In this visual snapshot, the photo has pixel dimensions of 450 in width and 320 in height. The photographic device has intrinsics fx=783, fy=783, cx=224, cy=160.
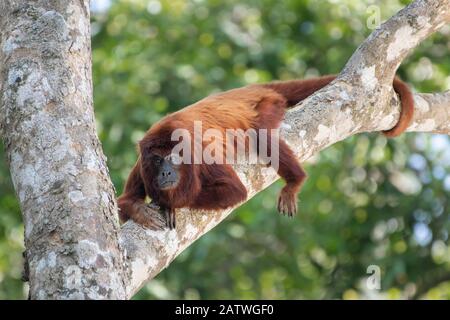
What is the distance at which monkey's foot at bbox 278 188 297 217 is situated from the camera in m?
5.95

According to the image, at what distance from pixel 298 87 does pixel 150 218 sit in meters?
2.23

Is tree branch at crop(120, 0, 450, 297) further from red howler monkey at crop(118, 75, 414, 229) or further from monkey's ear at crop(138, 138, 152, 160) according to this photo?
monkey's ear at crop(138, 138, 152, 160)

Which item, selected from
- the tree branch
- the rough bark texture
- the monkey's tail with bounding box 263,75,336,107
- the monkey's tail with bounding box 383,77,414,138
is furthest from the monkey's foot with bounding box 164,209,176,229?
the monkey's tail with bounding box 383,77,414,138

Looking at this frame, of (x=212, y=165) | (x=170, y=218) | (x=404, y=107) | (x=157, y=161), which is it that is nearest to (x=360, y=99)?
(x=404, y=107)

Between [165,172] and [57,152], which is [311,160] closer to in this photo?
[165,172]

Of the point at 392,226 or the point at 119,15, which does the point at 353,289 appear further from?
the point at 119,15

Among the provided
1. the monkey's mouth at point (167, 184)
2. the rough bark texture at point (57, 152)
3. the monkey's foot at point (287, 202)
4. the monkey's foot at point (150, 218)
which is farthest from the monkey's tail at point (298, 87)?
the rough bark texture at point (57, 152)

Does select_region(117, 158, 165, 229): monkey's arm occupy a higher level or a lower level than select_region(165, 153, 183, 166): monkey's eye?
lower

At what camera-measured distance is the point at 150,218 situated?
176 inches

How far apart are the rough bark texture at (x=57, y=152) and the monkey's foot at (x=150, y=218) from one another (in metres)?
0.71

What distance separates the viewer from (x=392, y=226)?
10711 mm

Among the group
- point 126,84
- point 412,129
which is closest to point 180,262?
point 126,84
